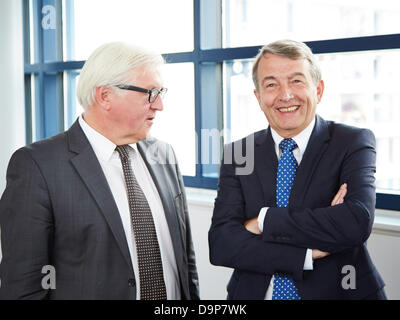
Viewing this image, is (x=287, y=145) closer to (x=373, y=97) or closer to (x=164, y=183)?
(x=164, y=183)

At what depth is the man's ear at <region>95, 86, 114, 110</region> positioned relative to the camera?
6.28 feet

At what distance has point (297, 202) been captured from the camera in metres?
1.85

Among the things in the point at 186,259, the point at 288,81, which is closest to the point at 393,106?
the point at 288,81

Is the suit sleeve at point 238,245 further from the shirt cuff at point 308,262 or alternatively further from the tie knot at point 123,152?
the tie knot at point 123,152

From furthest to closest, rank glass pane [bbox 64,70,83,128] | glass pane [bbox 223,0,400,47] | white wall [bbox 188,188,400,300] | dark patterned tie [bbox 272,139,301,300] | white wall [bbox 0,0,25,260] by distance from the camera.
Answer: glass pane [bbox 64,70,83,128]
white wall [bbox 0,0,25,260]
glass pane [bbox 223,0,400,47]
white wall [bbox 188,188,400,300]
dark patterned tie [bbox 272,139,301,300]

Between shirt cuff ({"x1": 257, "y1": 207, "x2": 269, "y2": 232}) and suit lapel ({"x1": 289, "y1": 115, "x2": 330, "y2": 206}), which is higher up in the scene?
suit lapel ({"x1": 289, "y1": 115, "x2": 330, "y2": 206})

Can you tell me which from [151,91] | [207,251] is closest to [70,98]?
[207,251]

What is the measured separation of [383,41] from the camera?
8.27 ft

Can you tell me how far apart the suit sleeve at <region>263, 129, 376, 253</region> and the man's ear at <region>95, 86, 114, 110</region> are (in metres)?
0.70

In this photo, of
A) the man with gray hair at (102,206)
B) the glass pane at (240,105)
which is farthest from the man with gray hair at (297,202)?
the glass pane at (240,105)

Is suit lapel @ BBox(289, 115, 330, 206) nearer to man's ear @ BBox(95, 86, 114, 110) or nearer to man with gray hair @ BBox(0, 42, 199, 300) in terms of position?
man with gray hair @ BBox(0, 42, 199, 300)

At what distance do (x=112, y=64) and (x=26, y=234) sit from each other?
661 mm

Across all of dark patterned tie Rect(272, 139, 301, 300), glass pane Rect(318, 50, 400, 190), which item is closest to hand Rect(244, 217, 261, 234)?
dark patterned tie Rect(272, 139, 301, 300)
